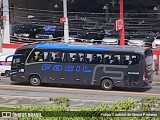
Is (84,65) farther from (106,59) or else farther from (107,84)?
(107,84)

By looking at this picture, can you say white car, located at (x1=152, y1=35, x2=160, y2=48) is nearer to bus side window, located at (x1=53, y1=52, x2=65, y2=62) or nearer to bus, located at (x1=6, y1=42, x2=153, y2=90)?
bus, located at (x1=6, y1=42, x2=153, y2=90)

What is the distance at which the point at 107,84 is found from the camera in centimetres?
2761

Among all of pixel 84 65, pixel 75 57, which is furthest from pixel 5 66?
pixel 84 65

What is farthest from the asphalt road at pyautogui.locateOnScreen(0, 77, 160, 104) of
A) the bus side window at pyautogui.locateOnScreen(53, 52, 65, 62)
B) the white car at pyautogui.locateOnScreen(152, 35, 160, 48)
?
the white car at pyautogui.locateOnScreen(152, 35, 160, 48)

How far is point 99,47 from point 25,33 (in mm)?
19312

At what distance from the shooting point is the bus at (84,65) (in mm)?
26875

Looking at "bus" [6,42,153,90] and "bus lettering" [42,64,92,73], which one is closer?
"bus" [6,42,153,90]

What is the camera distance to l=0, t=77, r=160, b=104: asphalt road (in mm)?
23578

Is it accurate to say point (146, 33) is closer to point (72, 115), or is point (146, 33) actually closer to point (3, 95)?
point (3, 95)

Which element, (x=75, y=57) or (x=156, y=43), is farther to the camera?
(x=156, y=43)

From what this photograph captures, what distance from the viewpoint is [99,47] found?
2769 centimetres

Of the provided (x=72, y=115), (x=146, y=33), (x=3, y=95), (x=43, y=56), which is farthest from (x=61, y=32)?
(x=72, y=115)

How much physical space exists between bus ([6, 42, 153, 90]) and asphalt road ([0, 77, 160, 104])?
51cm

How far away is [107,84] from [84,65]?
1.72 meters
